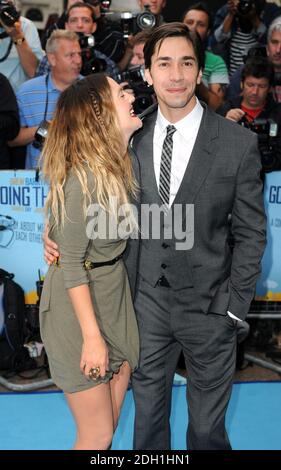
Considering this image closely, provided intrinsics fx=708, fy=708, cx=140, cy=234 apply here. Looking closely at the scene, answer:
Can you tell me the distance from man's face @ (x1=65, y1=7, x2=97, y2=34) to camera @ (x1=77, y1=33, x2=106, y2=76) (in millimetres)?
226

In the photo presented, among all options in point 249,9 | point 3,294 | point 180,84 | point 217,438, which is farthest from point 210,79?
point 217,438

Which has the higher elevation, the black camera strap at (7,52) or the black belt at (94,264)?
the black camera strap at (7,52)

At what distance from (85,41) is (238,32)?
1.60 metres

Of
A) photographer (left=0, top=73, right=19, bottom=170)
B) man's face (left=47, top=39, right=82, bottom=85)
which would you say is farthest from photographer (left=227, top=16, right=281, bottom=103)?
photographer (left=0, top=73, right=19, bottom=170)

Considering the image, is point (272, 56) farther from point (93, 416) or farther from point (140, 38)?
point (93, 416)

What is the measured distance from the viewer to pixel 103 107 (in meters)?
2.50

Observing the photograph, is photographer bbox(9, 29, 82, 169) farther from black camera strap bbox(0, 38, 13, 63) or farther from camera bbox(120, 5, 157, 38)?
camera bbox(120, 5, 157, 38)

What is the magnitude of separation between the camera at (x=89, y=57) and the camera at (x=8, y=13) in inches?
20.1

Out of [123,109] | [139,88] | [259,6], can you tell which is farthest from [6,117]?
[259,6]

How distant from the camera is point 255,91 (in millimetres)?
4992

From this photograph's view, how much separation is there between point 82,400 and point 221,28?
467 cm

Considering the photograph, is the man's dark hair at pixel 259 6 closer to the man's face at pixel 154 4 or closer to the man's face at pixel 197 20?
the man's face at pixel 197 20

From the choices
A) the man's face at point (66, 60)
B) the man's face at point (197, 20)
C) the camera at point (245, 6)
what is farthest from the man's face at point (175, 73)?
the camera at point (245, 6)

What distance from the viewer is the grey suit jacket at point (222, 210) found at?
109 inches
